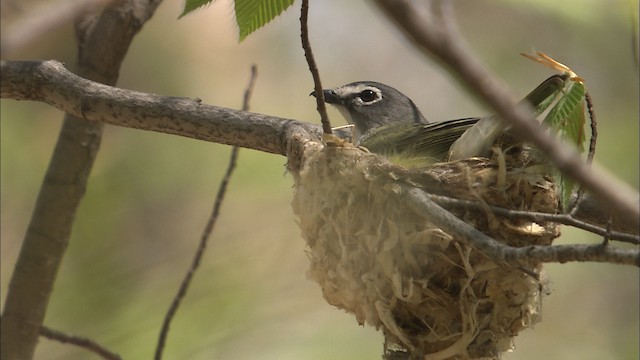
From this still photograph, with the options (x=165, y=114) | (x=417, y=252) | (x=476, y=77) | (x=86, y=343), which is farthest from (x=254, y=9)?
(x=86, y=343)

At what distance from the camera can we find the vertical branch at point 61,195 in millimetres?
3742

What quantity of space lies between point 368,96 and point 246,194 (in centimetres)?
146

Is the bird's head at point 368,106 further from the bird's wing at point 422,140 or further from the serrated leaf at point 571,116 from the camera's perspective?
the serrated leaf at point 571,116

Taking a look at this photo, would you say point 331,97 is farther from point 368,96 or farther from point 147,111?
point 147,111

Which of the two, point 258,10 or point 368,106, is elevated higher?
point 368,106

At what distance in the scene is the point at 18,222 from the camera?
5.55 metres

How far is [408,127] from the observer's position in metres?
4.09

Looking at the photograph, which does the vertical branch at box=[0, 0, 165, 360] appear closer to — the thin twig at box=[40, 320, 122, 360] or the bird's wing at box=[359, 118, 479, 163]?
the thin twig at box=[40, 320, 122, 360]

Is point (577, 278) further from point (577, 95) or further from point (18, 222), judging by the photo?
point (577, 95)

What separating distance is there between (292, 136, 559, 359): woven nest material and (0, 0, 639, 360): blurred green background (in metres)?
1.11

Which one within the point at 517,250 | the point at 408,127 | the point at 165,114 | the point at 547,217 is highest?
the point at 408,127

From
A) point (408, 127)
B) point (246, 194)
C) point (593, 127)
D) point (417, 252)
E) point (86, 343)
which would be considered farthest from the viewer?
point (246, 194)

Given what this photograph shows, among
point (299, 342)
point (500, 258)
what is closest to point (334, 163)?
point (500, 258)

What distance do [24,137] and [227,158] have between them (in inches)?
54.8
